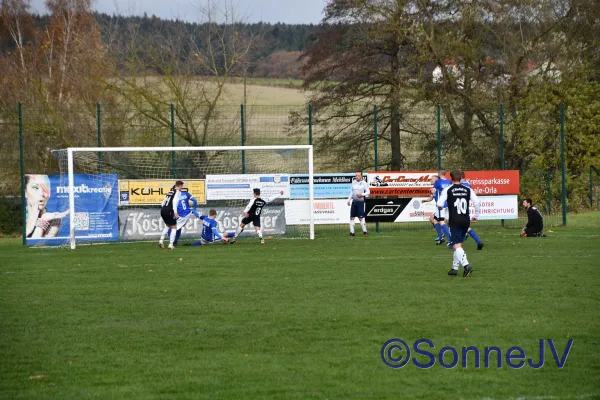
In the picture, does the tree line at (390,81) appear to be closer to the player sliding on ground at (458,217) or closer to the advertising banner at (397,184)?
the advertising banner at (397,184)

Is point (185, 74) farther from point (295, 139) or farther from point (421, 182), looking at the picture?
point (421, 182)

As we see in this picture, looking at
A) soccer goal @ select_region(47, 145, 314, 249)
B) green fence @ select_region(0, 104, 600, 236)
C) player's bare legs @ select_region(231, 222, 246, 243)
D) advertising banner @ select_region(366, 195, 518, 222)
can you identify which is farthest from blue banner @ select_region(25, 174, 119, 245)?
advertising banner @ select_region(366, 195, 518, 222)

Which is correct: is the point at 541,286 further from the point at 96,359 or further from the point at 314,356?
the point at 96,359

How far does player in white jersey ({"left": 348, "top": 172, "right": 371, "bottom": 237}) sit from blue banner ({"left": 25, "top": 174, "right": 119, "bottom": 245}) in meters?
6.83

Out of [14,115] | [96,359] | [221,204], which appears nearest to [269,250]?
[221,204]

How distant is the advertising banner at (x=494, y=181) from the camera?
26203 millimetres

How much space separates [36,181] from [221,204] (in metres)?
5.36

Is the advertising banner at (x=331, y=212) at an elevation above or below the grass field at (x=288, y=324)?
above

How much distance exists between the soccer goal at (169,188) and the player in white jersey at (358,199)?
4.27 ft

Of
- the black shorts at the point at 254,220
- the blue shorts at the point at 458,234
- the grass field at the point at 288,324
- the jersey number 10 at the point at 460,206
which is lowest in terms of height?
the grass field at the point at 288,324

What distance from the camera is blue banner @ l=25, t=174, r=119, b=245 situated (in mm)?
23547

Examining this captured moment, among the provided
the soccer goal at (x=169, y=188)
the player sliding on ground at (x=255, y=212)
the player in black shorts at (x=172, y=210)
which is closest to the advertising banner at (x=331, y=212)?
the soccer goal at (x=169, y=188)

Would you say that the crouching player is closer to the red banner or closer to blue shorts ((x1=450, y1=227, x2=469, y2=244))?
the red banner

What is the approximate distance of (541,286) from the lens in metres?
12.8
